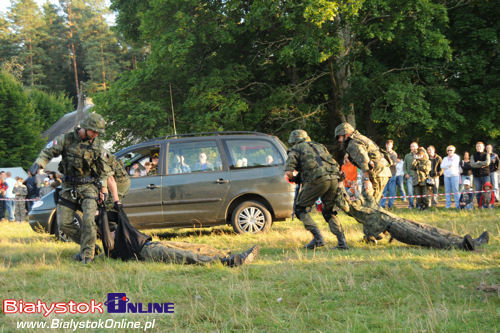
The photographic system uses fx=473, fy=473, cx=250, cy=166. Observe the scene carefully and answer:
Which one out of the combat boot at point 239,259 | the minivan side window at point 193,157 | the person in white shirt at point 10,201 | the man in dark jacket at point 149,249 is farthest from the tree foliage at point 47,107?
the combat boot at point 239,259

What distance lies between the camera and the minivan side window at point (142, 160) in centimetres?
889

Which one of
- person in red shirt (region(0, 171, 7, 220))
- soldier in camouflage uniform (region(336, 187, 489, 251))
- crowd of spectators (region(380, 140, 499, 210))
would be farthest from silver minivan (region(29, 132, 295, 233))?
person in red shirt (region(0, 171, 7, 220))

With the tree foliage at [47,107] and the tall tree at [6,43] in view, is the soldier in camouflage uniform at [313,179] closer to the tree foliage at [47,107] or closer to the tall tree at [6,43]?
the tree foliage at [47,107]

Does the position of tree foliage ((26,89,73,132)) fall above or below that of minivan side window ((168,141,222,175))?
above

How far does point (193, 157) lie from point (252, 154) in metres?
1.13

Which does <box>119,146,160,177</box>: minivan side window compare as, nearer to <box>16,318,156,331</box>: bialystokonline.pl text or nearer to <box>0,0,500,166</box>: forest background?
<box>16,318,156,331</box>: bialystokonline.pl text

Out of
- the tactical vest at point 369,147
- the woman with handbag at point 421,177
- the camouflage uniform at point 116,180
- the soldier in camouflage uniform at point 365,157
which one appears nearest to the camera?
the camouflage uniform at point 116,180

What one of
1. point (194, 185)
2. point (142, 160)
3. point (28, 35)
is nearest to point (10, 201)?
point (142, 160)

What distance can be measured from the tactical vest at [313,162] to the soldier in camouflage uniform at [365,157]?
1.85 ft

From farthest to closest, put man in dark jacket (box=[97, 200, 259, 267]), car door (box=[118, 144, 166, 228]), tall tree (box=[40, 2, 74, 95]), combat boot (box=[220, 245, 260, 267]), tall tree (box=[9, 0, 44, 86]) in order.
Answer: tall tree (box=[40, 2, 74, 95]) → tall tree (box=[9, 0, 44, 86]) → car door (box=[118, 144, 166, 228]) → man in dark jacket (box=[97, 200, 259, 267]) → combat boot (box=[220, 245, 260, 267])

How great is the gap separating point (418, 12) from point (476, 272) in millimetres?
12678

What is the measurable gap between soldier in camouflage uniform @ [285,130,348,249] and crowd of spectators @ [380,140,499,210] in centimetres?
569

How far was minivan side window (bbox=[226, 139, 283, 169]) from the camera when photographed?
903cm

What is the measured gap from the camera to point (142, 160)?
356 inches
